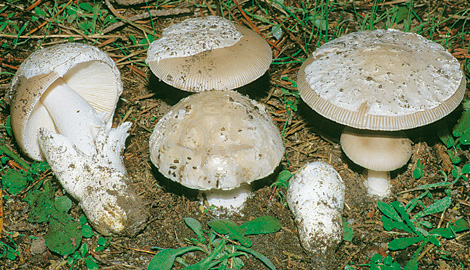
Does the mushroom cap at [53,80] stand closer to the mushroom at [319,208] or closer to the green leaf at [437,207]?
the mushroom at [319,208]

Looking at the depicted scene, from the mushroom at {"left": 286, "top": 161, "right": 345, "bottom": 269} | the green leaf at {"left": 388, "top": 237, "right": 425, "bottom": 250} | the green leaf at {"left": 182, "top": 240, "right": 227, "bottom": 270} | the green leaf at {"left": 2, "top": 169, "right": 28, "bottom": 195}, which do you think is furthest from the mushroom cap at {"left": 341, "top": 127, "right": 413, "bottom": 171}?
the green leaf at {"left": 2, "top": 169, "right": 28, "bottom": 195}

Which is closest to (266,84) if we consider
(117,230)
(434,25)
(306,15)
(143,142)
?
(306,15)

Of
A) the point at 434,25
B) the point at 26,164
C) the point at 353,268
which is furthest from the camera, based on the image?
the point at 434,25

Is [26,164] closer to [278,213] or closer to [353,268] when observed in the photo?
[278,213]

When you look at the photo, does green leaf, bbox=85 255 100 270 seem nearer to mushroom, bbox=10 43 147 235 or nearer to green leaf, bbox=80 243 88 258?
green leaf, bbox=80 243 88 258

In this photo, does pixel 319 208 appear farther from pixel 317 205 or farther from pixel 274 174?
pixel 274 174

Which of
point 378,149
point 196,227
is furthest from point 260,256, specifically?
point 378,149
